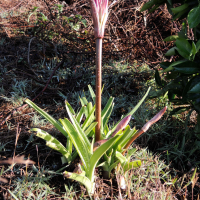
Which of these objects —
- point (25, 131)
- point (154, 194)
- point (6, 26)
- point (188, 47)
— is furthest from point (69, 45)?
point (154, 194)

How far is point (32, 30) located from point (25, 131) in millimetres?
2160

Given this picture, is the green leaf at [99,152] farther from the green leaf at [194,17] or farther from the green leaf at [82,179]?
the green leaf at [194,17]

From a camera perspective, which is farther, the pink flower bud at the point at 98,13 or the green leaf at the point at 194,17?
the green leaf at the point at 194,17

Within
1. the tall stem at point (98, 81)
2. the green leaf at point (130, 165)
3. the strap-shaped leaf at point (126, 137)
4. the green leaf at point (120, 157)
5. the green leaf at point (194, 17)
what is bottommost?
the green leaf at point (130, 165)

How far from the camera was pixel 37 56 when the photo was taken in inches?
105

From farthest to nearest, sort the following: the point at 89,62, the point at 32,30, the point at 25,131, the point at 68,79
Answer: the point at 32,30 < the point at 89,62 < the point at 68,79 < the point at 25,131

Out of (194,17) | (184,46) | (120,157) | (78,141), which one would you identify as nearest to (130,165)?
(120,157)

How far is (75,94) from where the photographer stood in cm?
199

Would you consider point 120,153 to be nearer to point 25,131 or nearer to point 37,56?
point 25,131

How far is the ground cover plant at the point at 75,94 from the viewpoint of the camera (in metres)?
1.14

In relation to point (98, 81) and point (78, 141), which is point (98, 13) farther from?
point (78, 141)

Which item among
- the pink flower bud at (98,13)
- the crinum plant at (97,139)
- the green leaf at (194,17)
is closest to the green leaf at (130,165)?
the crinum plant at (97,139)

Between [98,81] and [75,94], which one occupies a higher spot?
[98,81]

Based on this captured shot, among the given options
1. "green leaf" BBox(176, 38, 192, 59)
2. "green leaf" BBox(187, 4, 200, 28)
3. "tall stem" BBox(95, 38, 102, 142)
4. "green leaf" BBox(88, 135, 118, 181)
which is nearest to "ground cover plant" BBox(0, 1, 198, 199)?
"green leaf" BBox(88, 135, 118, 181)
